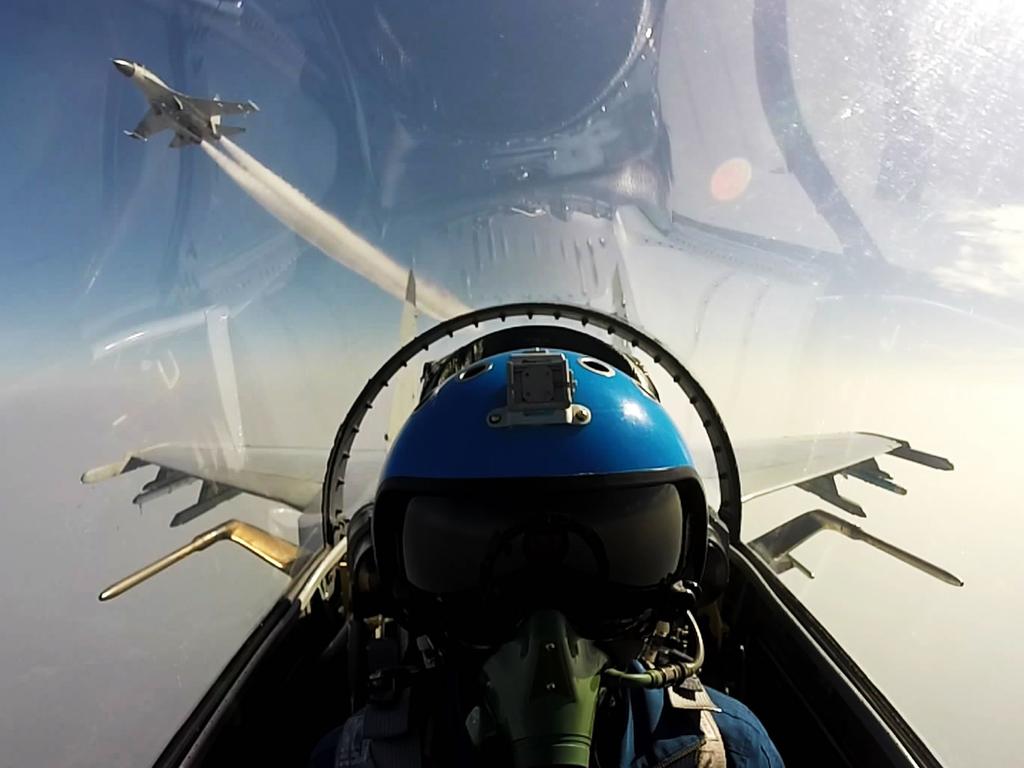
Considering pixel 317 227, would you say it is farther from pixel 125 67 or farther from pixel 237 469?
pixel 237 469

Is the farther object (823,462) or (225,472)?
(225,472)

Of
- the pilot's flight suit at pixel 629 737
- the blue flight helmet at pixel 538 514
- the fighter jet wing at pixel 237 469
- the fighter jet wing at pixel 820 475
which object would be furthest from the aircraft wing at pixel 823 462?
the fighter jet wing at pixel 237 469

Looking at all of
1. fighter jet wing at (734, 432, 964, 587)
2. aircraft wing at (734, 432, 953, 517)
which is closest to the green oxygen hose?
fighter jet wing at (734, 432, 964, 587)

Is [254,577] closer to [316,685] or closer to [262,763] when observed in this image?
[316,685]

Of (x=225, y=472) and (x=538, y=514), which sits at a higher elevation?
(x=538, y=514)

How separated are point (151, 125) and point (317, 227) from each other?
216 inches

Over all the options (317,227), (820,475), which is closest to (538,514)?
(820,475)

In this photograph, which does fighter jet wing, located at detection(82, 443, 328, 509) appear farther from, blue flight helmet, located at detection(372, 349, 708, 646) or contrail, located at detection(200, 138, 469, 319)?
contrail, located at detection(200, 138, 469, 319)

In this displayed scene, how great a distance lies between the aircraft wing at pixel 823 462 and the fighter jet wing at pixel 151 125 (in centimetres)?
1245

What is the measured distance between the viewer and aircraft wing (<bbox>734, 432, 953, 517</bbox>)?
4547 mm

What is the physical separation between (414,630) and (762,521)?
2.58 meters

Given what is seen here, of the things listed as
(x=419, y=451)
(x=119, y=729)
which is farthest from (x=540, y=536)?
(x=119, y=729)

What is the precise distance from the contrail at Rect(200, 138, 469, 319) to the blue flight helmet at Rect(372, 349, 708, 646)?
570 inches

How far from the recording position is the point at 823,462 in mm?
4977
